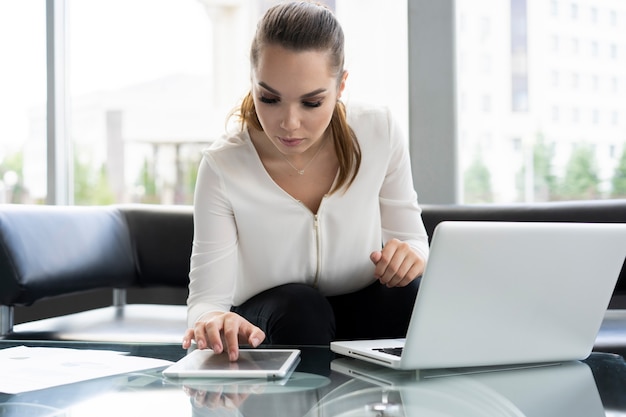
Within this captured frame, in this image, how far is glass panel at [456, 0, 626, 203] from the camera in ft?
9.09

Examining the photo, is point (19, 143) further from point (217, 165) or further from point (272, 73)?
point (272, 73)

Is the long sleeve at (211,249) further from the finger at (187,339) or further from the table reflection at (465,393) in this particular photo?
the table reflection at (465,393)

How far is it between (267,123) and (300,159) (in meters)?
0.29

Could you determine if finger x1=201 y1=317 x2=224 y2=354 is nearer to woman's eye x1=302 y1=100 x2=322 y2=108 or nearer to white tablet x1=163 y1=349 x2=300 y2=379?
white tablet x1=163 y1=349 x2=300 y2=379

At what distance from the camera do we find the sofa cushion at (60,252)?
2.05 metres

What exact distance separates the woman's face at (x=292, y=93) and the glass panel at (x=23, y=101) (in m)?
2.19

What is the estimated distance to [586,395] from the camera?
3.24 feet

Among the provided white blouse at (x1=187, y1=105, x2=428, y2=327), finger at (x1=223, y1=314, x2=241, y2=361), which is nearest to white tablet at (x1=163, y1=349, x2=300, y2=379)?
finger at (x1=223, y1=314, x2=241, y2=361)

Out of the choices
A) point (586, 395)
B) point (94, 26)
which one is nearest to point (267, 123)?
point (586, 395)

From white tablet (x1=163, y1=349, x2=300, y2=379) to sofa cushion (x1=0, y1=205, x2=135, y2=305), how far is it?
101 cm

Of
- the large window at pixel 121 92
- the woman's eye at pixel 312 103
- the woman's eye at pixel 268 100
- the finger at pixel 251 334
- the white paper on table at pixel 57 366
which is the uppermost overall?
the large window at pixel 121 92

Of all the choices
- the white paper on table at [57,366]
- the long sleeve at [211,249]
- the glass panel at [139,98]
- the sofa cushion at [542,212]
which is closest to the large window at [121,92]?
the glass panel at [139,98]

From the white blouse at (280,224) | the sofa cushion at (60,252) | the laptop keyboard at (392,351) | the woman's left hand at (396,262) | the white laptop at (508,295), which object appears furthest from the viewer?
the sofa cushion at (60,252)

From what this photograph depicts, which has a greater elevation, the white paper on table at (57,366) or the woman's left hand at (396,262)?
the woman's left hand at (396,262)
